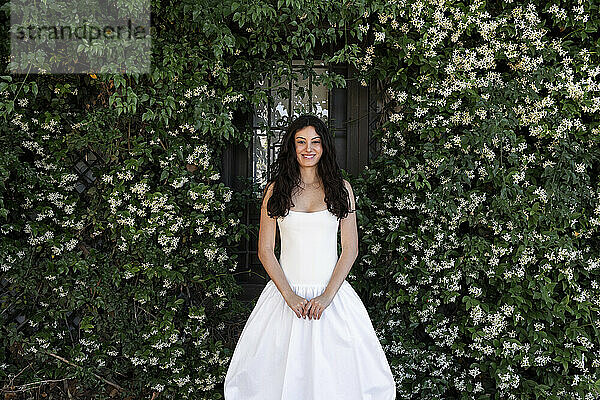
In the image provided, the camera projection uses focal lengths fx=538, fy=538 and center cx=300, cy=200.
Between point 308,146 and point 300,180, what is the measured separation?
0.17m

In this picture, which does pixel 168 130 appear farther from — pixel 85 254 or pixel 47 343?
pixel 47 343

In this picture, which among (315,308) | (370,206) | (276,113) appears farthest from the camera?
(276,113)

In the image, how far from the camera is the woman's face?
2.47 m

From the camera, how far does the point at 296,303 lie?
7.80 feet

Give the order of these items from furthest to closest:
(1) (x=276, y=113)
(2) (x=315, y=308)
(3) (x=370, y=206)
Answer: (1) (x=276, y=113) → (3) (x=370, y=206) → (2) (x=315, y=308)

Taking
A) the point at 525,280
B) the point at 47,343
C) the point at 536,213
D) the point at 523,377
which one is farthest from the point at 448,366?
the point at 47,343

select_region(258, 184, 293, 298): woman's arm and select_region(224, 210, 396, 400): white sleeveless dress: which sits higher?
select_region(258, 184, 293, 298): woman's arm

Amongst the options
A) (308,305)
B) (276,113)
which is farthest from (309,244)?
(276,113)

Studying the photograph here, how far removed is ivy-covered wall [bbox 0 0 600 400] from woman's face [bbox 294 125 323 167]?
0.64m

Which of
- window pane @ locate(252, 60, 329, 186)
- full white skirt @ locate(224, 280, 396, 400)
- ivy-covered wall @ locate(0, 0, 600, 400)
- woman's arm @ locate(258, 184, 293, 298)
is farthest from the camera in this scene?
window pane @ locate(252, 60, 329, 186)

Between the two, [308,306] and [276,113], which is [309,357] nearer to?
[308,306]

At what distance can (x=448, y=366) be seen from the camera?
3.08 m

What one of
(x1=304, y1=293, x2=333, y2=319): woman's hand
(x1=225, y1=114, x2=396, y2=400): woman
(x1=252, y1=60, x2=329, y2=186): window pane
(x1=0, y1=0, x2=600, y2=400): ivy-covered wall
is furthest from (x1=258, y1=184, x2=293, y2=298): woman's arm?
(x1=252, y1=60, x2=329, y2=186): window pane

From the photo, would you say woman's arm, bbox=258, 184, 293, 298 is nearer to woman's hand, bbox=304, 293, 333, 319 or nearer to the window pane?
woman's hand, bbox=304, 293, 333, 319
